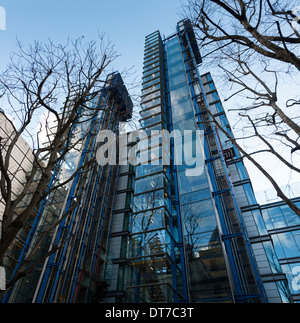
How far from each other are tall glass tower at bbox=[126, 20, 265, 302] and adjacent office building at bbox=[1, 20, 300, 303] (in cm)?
6

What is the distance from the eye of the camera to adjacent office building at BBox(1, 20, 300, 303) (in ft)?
37.3

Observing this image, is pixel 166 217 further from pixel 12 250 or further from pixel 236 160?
pixel 12 250

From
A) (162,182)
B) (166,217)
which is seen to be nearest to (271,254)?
(166,217)

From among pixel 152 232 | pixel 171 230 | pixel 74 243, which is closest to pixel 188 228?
pixel 171 230

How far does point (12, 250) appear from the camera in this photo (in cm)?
1540

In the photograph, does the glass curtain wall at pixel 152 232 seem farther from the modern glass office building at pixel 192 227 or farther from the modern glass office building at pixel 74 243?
the modern glass office building at pixel 74 243

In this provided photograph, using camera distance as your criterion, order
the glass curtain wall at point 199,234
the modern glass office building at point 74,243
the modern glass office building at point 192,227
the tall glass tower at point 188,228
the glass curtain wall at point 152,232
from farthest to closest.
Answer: the modern glass office building at point 74,243
the glass curtain wall at point 152,232
the modern glass office building at point 192,227
the tall glass tower at point 188,228
the glass curtain wall at point 199,234

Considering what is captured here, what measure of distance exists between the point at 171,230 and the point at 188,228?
147cm

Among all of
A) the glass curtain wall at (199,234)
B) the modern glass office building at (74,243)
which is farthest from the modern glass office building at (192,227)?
the modern glass office building at (74,243)

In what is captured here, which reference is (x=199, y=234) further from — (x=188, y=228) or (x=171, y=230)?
(x=171, y=230)

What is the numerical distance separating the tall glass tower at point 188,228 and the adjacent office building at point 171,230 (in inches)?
2.4

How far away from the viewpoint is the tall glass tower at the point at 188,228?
429 inches

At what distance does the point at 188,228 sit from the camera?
13320mm
